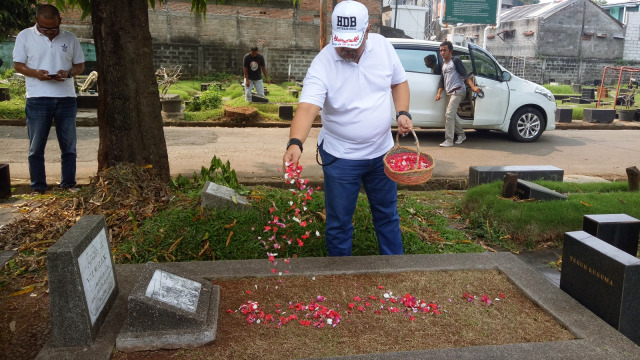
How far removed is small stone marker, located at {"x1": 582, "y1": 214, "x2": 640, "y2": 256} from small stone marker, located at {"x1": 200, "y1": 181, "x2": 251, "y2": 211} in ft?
9.18

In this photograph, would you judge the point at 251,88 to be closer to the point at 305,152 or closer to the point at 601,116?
the point at 305,152

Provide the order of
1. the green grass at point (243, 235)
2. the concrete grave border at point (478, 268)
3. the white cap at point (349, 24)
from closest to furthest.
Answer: the concrete grave border at point (478, 268) < the white cap at point (349, 24) < the green grass at point (243, 235)

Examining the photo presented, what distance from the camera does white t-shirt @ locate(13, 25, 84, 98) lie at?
5.93 meters

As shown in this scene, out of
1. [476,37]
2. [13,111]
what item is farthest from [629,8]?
[13,111]

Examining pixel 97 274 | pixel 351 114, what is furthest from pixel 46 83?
pixel 351 114

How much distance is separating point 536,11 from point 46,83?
43463mm

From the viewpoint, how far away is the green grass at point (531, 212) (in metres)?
5.14

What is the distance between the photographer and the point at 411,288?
338 cm

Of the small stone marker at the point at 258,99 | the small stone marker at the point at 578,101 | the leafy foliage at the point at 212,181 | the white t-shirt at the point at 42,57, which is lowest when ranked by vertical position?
the leafy foliage at the point at 212,181

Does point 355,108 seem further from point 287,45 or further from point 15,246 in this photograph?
point 287,45

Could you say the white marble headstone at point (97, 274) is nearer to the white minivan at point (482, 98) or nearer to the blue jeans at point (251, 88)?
the white minivan at point (482, 98)

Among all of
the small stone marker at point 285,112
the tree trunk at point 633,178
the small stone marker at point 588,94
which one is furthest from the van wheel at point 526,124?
the small stone marker at point 588,94

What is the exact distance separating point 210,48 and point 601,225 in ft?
84.4

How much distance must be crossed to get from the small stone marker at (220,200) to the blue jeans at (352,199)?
1.22 meters
